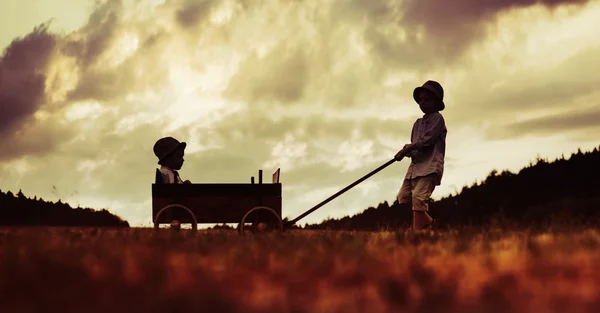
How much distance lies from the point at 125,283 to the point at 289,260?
1245 mm

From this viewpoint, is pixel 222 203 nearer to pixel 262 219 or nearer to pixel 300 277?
pixel 262 219

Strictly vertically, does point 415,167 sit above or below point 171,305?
above

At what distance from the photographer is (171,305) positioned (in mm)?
3115

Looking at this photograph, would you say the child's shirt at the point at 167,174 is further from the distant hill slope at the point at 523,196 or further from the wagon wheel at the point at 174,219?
the distant hill slope at the point at 523,196

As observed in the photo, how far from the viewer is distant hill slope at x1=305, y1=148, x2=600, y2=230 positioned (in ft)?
42.8

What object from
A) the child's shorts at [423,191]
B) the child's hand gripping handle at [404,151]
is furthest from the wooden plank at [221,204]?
the child's shorts at [423,191]

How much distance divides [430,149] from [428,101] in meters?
0.73

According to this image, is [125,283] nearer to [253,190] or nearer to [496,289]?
[496,289]

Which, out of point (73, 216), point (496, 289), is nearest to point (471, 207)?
point (73, 216)

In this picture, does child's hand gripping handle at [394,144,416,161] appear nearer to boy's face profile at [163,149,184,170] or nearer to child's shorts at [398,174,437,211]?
child's shorts at [398,174,437,211]

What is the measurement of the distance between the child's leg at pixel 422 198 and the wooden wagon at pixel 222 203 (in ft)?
6.19

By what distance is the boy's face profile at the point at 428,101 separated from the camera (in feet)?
30.9

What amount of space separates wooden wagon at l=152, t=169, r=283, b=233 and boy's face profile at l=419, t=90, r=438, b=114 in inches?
93.1

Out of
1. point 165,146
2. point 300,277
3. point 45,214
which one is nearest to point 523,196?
point 165,146
